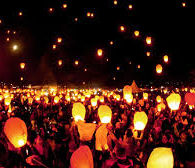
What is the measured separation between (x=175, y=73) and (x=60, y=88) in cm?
1351

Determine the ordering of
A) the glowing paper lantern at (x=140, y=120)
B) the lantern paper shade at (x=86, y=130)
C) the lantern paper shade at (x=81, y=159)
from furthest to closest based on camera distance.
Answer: the glowing paper lantern at (x=140, y=120)
the lantern paper shade at (x=86, y=130)
the lantern paper shade at (x=81, y=159)

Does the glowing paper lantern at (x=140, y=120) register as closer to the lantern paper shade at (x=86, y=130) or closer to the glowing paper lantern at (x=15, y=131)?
the lantern paper shade at (x=86, y=130)

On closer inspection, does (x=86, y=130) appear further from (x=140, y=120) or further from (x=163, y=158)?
(x=163, y=158)

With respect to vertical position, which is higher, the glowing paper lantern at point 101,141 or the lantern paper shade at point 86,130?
the lantern paper shade at point 86,130

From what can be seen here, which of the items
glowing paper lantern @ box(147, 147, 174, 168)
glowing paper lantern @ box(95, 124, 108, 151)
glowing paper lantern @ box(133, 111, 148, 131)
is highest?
glowing paper lantern @ box(133, 111, 148, 131)

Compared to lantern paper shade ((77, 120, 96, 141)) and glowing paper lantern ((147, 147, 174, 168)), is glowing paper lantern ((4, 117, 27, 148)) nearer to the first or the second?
lantern paper shade ((77, 120, 96, 141))

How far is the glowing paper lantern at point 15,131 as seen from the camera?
133 inches

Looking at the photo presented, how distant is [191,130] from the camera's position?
5.52 metres

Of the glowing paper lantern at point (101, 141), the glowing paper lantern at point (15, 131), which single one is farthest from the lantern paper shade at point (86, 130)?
the glowing paper lantern at point (15, 131)

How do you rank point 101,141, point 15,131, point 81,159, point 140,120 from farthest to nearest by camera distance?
point 140,120, point 101,141, point 15,131, point 81,159

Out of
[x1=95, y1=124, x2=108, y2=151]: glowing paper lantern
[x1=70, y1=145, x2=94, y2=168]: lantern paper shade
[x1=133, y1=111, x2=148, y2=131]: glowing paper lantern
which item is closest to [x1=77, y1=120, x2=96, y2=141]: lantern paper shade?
[x1=95, y1=124, x2=108, y2=151]: glowing paper lantern

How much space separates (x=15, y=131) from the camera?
3412 millimetres

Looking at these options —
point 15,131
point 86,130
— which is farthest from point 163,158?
point 15,131

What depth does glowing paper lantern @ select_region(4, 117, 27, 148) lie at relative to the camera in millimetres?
3389
